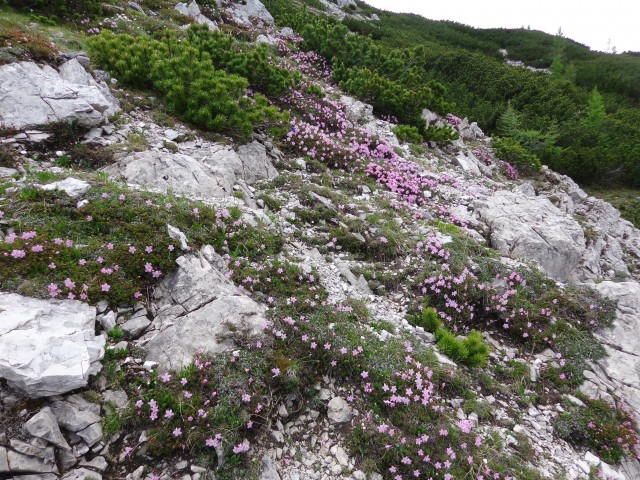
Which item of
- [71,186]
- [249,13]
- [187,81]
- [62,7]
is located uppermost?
[249,13]

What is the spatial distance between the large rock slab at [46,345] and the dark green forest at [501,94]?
17.7m

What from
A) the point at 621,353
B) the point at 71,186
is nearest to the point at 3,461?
the point at 71,186

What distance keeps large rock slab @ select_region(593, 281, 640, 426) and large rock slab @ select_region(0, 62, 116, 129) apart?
43.9 feet

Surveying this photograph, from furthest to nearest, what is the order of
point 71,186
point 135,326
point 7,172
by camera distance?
point 7,172, point 71,186, point 135,326

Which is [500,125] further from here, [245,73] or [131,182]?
[131,182]

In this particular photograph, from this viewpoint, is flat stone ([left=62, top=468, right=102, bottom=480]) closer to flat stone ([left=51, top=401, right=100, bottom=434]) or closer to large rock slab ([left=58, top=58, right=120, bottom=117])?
flat stone ([left=51, top=401, right=100, bottom=434])

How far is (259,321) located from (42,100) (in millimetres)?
8380

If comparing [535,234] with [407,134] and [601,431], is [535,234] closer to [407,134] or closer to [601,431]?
[601,431]

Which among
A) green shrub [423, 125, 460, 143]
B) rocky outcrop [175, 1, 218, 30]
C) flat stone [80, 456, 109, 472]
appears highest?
rocky outcrop [175, 1, 218, 30]

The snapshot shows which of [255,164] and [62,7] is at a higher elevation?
[62,7]

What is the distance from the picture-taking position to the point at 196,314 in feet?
18.8

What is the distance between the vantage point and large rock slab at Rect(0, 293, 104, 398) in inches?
159

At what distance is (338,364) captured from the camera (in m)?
5.97

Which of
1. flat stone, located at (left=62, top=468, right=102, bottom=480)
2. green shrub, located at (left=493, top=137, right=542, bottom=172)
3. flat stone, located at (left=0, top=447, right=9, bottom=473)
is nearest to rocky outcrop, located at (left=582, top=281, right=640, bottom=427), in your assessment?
flat stone, located at (left=62, top=468, right=102, bottom=480)
